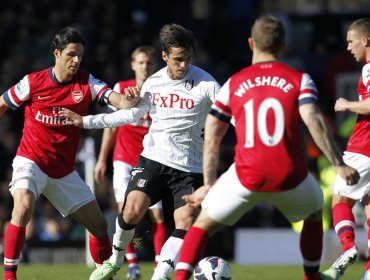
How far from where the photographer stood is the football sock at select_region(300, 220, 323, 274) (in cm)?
847

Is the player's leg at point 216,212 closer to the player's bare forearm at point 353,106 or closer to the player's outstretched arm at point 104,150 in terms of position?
the player's bare forearm at point 353,106

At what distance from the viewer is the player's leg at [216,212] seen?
7.97 meters

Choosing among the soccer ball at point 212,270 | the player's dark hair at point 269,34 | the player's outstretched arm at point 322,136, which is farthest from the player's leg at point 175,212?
the player's dark hair at point 269,34

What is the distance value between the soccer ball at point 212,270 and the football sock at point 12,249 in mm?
1649

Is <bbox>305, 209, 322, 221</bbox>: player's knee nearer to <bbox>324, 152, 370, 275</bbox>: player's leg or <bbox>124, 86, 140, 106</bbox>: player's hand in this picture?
<bbox>324, 152, 370, 275</bbox>: player's leg

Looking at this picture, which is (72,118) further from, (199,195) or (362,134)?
(362,134)

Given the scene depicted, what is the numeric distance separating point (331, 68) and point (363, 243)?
5.99 metres

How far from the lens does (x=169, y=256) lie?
959 cm

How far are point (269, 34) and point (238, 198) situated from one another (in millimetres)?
1238

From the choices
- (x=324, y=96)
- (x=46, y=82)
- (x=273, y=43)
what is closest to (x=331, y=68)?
(x=324, y=96)

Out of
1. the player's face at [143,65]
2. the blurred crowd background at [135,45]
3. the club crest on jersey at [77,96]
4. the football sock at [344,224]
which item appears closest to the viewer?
the football sock at [344,224]

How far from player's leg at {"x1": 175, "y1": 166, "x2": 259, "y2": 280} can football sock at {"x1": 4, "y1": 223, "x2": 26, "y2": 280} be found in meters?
2.17

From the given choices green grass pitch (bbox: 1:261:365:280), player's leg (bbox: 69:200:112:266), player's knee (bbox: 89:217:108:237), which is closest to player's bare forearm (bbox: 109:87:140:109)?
player's leg (bbox: 69:200:112:266)

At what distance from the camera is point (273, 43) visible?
797 centimetres
